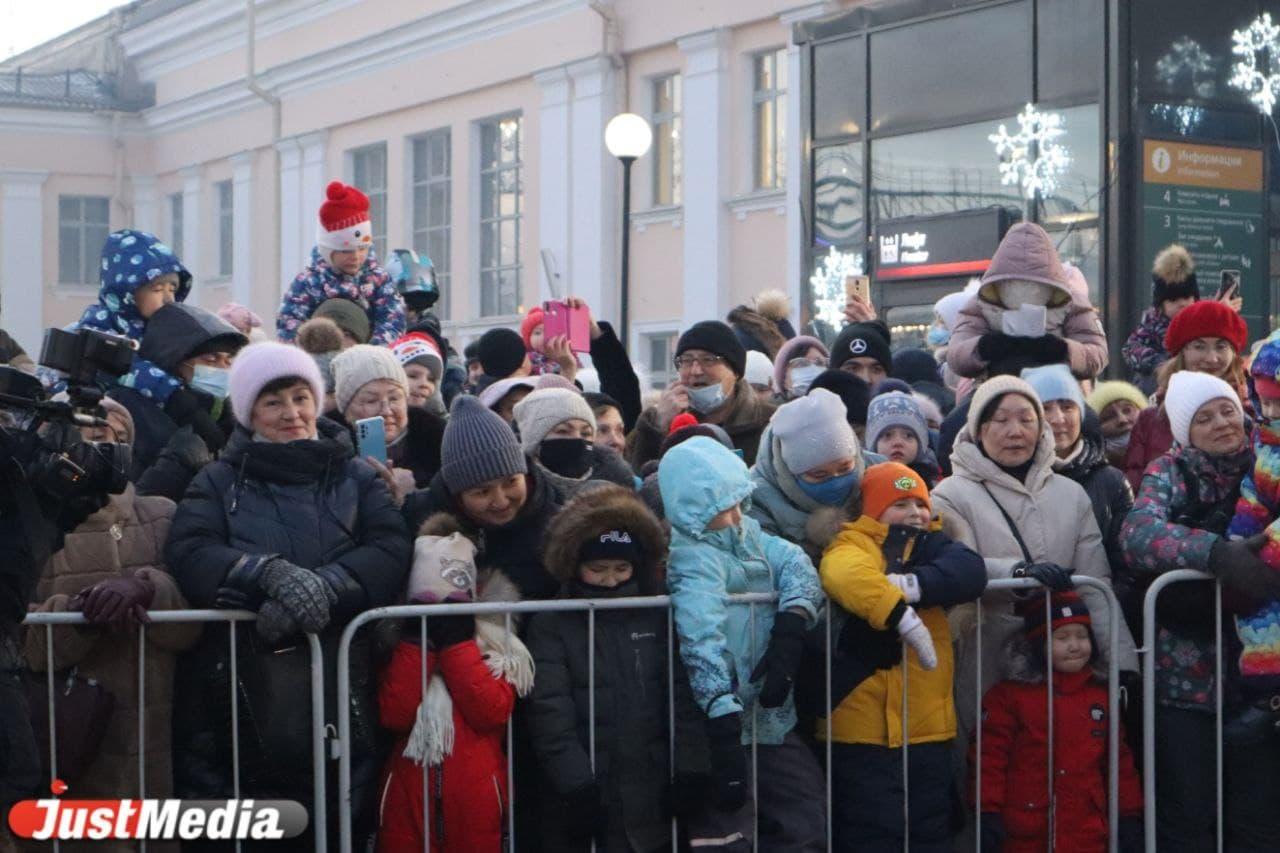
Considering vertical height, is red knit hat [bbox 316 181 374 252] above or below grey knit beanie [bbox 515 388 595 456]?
above

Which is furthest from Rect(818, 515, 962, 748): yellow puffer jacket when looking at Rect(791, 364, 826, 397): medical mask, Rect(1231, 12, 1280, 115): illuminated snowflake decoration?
Rect(1231, 12, 1280, 115): illuminated snowflake decoration

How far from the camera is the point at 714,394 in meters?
7.93

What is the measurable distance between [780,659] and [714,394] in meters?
2.41

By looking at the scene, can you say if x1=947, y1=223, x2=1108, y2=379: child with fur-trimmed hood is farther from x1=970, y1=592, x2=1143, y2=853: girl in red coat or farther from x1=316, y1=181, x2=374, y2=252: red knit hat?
x1=316, y1=181, x2=374, y2=252: red knit hat

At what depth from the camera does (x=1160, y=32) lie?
15758 millimetres

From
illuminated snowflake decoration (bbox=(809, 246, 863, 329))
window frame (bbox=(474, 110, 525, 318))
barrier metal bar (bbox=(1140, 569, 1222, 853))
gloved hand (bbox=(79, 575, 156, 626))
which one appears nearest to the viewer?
gloved hand (bbox=(79, 575, 156, 626))

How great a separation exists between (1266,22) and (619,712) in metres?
12.3

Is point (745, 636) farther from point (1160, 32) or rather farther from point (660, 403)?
point (1160, 32)

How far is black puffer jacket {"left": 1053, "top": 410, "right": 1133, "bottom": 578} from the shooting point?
6445mm

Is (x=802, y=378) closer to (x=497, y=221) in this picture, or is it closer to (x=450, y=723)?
(x=450, y=723)

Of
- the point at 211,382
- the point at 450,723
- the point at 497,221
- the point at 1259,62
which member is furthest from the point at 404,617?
the point at 497,221

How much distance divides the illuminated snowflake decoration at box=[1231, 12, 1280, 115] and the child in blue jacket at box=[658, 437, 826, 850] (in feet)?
37.2

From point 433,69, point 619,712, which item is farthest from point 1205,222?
point 433,69

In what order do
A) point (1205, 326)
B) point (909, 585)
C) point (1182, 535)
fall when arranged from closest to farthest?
point (909, 585), point (1182, 535), point (1205, 326)
